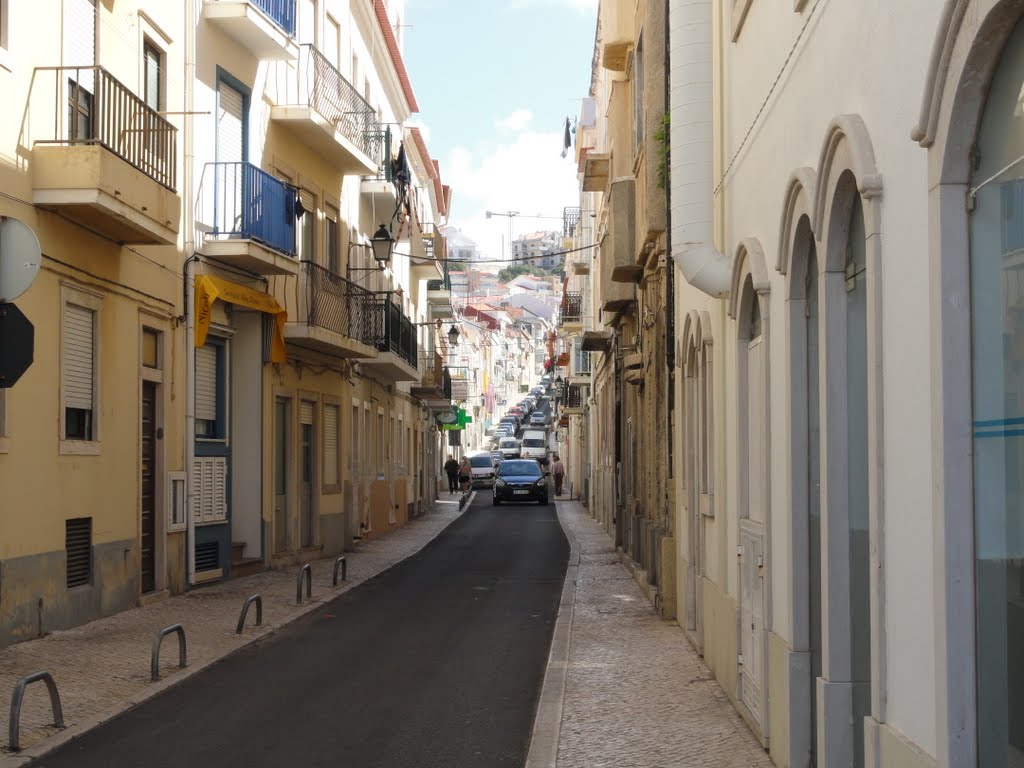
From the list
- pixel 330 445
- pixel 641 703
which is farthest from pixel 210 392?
pixel 641 703

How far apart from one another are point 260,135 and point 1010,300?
63.3 feet

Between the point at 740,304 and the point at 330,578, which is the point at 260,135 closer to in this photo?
the point at 330,578

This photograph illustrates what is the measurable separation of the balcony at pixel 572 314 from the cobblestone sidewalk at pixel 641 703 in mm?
39226

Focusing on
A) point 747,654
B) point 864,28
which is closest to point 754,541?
point 747,654

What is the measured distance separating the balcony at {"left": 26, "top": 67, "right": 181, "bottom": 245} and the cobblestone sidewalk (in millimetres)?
6676

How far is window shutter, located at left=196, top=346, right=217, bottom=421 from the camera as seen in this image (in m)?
20.1

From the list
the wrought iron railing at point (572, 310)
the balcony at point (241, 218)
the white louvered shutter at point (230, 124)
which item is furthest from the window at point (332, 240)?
the wrought iron railing at point (572, 310)

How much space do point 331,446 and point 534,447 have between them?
5455cm

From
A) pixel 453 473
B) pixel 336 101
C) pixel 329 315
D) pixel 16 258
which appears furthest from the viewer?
pixel 453 473

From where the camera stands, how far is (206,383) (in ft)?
67.3

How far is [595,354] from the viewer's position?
4769 cm

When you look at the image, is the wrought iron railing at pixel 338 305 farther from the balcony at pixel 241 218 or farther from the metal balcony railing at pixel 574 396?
the metal balcony railing at pixel 574 396

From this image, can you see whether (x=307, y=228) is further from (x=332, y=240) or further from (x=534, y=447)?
(x=534, y=447)

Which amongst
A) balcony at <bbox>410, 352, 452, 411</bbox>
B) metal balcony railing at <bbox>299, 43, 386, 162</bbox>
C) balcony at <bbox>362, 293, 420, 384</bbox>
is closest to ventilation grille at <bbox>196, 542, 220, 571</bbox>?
metal balcony railing at <bbox>299, 43, 386, 162</bbox>
